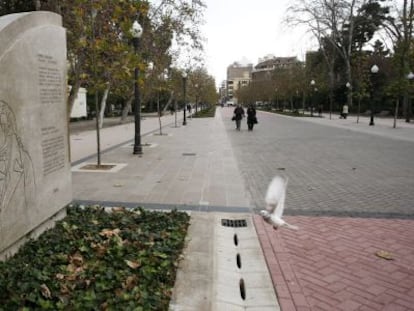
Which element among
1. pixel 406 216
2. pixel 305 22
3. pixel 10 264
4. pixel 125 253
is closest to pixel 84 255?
pixel 125 253

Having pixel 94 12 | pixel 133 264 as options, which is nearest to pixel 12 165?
pixel 133 264

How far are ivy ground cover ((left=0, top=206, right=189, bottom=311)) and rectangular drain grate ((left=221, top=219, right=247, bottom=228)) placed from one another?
628 millimetres

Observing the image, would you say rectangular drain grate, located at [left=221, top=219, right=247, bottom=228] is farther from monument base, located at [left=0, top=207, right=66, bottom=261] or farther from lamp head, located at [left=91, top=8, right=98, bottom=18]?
lamp head, located at [left=91, top=8, right=98, bottom=18]

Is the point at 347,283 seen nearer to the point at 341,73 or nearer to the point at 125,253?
the point at 125,253

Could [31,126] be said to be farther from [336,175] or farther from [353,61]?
[353,61]

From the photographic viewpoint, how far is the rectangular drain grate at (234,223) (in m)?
5.52

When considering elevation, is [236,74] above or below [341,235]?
above

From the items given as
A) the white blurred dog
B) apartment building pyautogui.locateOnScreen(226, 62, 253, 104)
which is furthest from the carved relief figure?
apartment building pyautogui.locateOnScreen(226, 62, 253, 104)

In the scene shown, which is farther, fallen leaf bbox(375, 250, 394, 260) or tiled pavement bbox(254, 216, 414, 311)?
fallen leaf bbox(375, 250, 394, 260)

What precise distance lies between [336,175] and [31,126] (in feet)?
23.1

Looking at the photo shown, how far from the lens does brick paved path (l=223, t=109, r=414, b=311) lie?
143 inches

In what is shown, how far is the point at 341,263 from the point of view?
4.28m

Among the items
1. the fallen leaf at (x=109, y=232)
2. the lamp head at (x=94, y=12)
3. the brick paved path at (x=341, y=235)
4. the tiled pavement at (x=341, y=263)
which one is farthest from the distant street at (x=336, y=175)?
the lamp head at (x=94, y=12)

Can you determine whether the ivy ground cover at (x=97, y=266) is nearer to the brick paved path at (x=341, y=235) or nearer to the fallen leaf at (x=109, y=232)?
the fallen leaf at (x=109, y=232)
